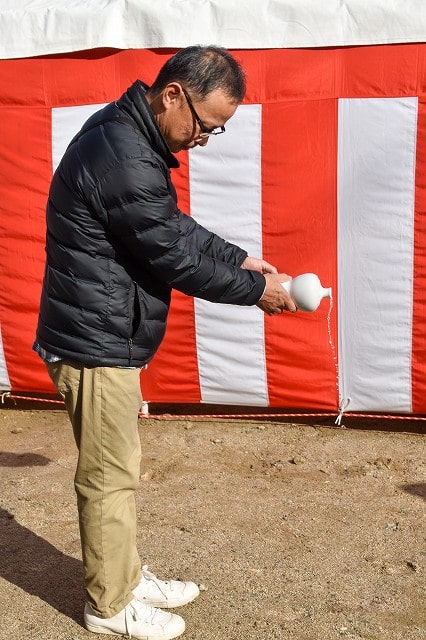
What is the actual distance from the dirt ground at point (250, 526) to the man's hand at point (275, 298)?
3.53ft

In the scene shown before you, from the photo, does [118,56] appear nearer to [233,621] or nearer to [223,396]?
[223,396]

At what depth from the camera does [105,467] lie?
2.90 m

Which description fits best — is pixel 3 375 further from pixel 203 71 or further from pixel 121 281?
pixel 203 71

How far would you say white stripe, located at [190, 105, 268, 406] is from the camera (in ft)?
15.7

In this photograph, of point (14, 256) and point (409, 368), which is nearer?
point (409, 368)

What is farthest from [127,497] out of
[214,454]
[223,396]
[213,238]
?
[223,396]

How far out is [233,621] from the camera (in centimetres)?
317

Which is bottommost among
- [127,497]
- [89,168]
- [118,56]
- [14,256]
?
[127,497]

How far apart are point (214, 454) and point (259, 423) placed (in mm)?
496

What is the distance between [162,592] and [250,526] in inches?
31.3

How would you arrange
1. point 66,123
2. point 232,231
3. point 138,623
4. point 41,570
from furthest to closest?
point 66,123 → point 232,231 → point 41,570 → point 138,623

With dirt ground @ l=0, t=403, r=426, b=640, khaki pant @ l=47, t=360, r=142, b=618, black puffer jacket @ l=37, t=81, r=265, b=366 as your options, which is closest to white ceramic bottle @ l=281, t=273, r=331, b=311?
black puffer jacket @ l=37, t=81, r=265, b=366

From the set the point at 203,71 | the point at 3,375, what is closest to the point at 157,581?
the point at 203,71

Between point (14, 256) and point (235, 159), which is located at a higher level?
point (235, 159)
